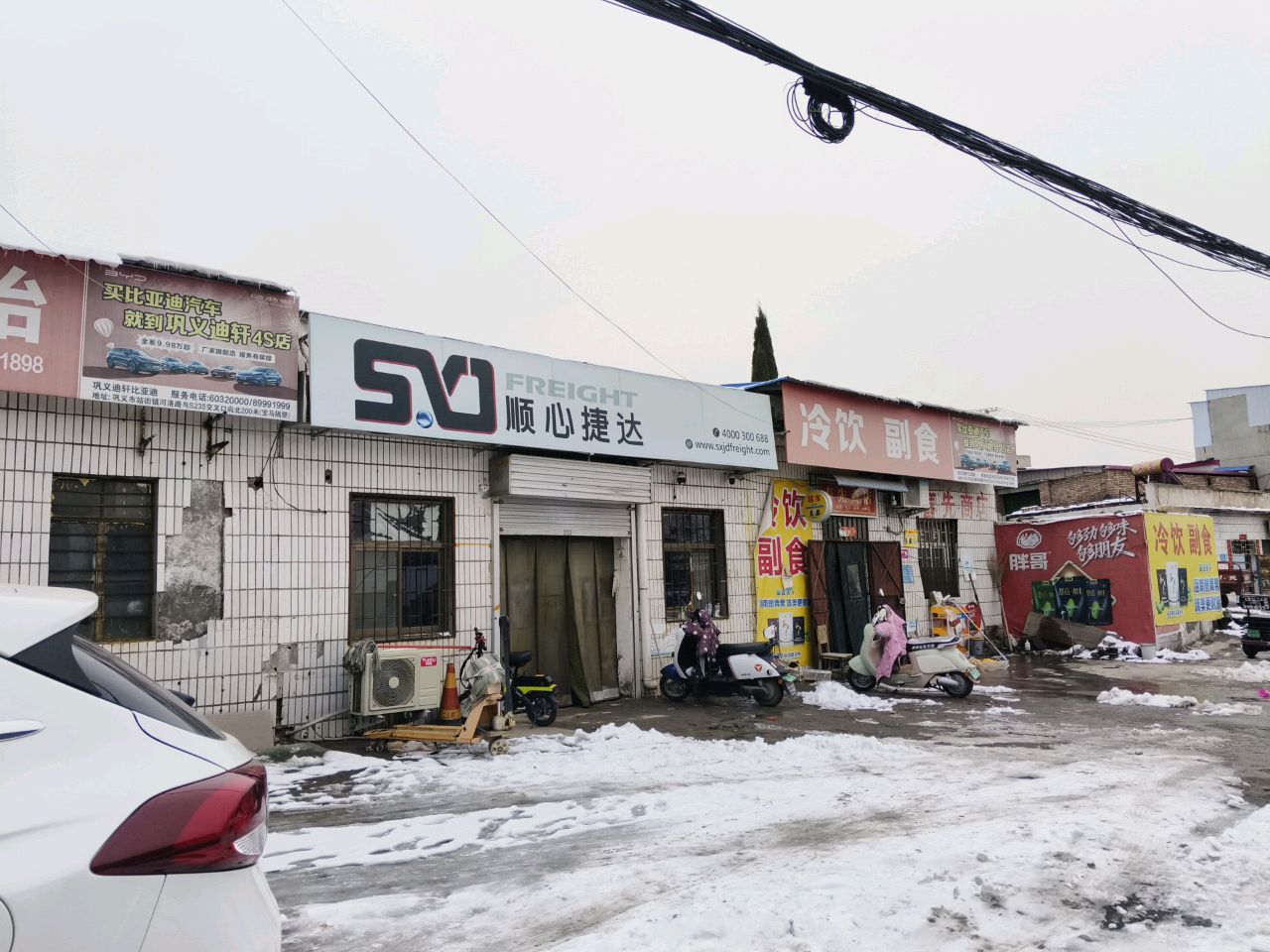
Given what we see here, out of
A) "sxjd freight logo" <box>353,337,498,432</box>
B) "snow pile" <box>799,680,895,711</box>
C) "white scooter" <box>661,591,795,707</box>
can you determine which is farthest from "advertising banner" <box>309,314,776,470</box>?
"snow pile" <box>799,680,895,711</box>

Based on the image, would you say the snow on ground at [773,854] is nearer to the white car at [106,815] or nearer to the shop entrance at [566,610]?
the white car at [106,815]

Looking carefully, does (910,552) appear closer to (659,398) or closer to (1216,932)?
(659,398)

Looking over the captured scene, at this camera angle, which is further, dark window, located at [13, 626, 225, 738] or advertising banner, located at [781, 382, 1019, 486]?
advertising banner, located at [781, 382, 1019, 486]

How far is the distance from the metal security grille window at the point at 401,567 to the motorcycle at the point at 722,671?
332cm

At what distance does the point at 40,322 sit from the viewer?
7398mm

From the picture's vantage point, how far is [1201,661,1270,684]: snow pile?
12788 mm

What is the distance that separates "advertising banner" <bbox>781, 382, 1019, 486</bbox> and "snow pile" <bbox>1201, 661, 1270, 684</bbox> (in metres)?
5.56

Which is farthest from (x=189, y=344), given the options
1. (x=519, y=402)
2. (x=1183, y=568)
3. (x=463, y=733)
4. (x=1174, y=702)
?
(x=1183, y=568)

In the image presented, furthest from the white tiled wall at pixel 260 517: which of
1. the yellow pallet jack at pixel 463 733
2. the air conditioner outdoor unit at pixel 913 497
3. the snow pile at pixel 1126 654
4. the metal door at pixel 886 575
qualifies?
the snow pile at pixel 1126 654

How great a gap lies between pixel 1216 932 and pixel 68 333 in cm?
926

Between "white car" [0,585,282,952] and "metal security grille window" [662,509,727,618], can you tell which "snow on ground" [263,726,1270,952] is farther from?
"metal security grille window" [662,509,727,618]

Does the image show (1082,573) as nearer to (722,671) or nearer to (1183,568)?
(1183,568)

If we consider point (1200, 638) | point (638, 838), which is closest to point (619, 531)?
point (638, 838)

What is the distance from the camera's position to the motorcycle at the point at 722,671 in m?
11.1
